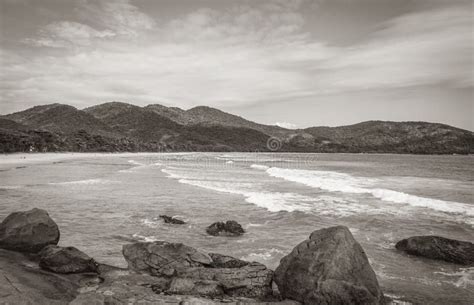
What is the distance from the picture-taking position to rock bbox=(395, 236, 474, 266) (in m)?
10.3

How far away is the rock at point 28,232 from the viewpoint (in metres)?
8.98

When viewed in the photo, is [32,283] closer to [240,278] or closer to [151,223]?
[240,278]

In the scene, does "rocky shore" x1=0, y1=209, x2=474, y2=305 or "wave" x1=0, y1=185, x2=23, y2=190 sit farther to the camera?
"wave" x1=0, y1=185, x2=23, y2=190

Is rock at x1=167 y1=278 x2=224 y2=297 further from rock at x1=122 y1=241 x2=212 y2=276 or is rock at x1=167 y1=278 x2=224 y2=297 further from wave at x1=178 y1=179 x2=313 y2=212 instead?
wave at x1=178 y1=179 x2=313 y2=212

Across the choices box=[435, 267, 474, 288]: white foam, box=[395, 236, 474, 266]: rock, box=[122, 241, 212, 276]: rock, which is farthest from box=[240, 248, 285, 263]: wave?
box=[435, 267, 474, 288]: white foam

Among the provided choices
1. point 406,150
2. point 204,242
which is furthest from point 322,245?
point 406,150

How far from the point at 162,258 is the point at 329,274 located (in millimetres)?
4105

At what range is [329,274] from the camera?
6.73m

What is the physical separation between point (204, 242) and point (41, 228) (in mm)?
5200

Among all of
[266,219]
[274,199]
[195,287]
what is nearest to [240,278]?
[195,287]

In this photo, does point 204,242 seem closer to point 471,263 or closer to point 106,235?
point 106,235

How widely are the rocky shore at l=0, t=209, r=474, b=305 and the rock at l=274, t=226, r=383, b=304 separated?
18 mm

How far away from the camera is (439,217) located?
55.8 ft

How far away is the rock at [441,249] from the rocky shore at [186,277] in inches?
182
